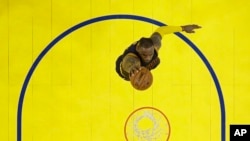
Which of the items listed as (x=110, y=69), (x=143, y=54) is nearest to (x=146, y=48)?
(x=143, y=54)

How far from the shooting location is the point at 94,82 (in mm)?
1029

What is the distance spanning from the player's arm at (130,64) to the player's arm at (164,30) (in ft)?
0.25

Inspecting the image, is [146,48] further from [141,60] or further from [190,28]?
[190,28]

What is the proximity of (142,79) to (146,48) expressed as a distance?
97 millimetres

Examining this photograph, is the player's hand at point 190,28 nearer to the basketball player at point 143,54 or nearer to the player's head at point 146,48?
the basketball player at point 143,54

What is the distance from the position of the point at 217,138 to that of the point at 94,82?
42cm

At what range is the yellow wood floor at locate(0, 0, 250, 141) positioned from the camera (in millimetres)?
1019

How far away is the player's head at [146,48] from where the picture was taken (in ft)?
3.35

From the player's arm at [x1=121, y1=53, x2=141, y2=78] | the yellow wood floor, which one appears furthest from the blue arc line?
the player's arm at [x1=121, y1=53, x2=141, y2=78]

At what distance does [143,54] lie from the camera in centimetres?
102

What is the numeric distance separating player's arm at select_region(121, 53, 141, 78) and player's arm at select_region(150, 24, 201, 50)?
8cm

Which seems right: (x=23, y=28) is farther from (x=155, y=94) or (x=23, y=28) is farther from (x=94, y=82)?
(x=155, y=94)

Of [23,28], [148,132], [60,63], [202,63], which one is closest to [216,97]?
[202,63]

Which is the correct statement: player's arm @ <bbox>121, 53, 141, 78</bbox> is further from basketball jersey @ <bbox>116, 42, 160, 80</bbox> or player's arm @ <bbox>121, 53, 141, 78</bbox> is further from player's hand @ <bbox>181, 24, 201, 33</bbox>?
player's hand @ <bbox>181, 24, 201, 33</bbox>
